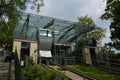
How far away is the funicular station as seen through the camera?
2664cm

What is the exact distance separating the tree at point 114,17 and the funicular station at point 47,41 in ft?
22.0

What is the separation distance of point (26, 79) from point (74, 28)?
1984 cm

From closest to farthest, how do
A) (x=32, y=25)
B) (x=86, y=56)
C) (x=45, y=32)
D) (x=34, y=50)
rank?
(x=34, y=50) → (x=86, y=56) → (x=32, y=25) → (x=45, y=32)

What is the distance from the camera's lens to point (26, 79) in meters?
11.6

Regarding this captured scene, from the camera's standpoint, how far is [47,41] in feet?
93.6

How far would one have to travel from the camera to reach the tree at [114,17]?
67.2 feet

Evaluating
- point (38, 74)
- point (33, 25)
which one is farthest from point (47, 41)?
point (38, 74)

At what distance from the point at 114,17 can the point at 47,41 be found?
11243mm

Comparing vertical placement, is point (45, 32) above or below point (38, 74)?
above

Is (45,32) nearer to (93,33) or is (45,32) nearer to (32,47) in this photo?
(32,47)

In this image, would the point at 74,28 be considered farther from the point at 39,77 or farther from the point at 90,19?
the point at 39,77

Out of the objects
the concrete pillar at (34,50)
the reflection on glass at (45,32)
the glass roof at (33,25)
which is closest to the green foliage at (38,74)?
the concrete pillar at (34,50)

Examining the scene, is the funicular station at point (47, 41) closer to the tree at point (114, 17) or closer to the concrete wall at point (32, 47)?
the concrete wall at point (32, 47)

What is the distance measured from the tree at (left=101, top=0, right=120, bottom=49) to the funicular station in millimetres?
6701
